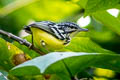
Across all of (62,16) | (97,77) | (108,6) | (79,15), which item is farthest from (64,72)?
(62,16)

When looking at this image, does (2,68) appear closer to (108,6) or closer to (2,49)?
(2,49)

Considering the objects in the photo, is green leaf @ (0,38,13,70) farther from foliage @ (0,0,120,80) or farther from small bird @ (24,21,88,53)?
small bird @ (24,21,88,53)

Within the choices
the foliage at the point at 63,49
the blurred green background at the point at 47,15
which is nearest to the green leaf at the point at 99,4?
the foliage at the point at 63,49

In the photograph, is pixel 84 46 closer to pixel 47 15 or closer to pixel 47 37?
pixel 47 37

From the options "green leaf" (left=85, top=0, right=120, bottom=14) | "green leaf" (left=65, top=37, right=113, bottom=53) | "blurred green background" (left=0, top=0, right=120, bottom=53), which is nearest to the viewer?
"green leaf" (left=85, top=0, right=120, bottom=14)

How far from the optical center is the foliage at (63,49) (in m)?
1.03

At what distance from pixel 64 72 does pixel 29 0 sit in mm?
1147

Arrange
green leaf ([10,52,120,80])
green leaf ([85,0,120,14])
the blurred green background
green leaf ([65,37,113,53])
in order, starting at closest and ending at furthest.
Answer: green leaf ([10,52,120,80]), green leaf ([85,0,120,14]), green leaf ([65,37,113,53]), the blurred green background

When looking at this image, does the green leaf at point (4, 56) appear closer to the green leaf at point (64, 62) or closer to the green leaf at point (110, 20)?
the green leaf at point (64, 62)

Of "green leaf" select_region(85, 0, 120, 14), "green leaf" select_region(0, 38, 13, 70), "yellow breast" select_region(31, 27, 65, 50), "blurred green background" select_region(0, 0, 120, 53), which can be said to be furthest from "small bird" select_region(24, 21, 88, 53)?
"blurred green background" select_region(0, 0, 120, 53)

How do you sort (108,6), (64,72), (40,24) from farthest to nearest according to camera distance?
(40,24) < (108,6) < (64,72)

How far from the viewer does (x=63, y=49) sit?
5.02 feet

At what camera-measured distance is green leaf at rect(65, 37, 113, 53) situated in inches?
54.2

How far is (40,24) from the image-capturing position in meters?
1.52
